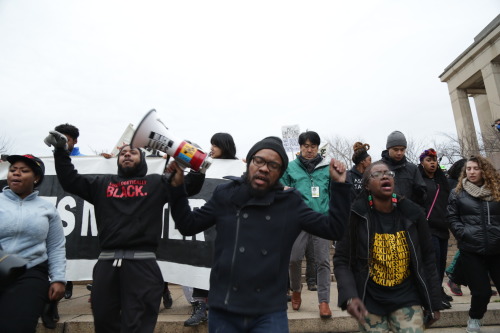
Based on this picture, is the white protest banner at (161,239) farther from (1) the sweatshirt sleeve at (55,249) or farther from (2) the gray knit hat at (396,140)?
(2) the gray knit hat at (396,140)

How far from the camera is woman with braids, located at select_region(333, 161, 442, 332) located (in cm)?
266

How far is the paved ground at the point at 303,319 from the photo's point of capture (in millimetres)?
4043

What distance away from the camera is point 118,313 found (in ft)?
9.29

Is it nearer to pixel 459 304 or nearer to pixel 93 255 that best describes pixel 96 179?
pixel 93 255

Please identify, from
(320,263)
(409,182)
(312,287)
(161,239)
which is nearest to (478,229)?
(409,182)

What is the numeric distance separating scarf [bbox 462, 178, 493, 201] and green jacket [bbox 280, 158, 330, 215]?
1694 mm

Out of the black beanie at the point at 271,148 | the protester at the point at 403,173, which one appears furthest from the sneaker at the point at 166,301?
the protester at the point at 403,173

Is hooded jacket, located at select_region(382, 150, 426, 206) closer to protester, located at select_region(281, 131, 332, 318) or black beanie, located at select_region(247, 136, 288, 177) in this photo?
protester, located at select_region(281, 131, 332, 318)

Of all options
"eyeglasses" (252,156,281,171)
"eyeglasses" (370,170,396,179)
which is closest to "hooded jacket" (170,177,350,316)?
"eyeglasses" (252,156,281,171)

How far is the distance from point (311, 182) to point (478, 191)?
78.1 inches

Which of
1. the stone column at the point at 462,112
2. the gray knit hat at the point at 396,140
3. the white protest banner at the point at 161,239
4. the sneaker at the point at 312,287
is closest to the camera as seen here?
the white protest banner at the point at 161,239

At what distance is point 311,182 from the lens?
4516 millimetres

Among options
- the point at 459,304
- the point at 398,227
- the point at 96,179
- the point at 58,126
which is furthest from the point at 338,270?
the point at 58,126

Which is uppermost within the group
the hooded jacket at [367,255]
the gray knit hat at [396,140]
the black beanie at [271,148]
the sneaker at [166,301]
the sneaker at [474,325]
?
the gray knit hat at [396,140]
